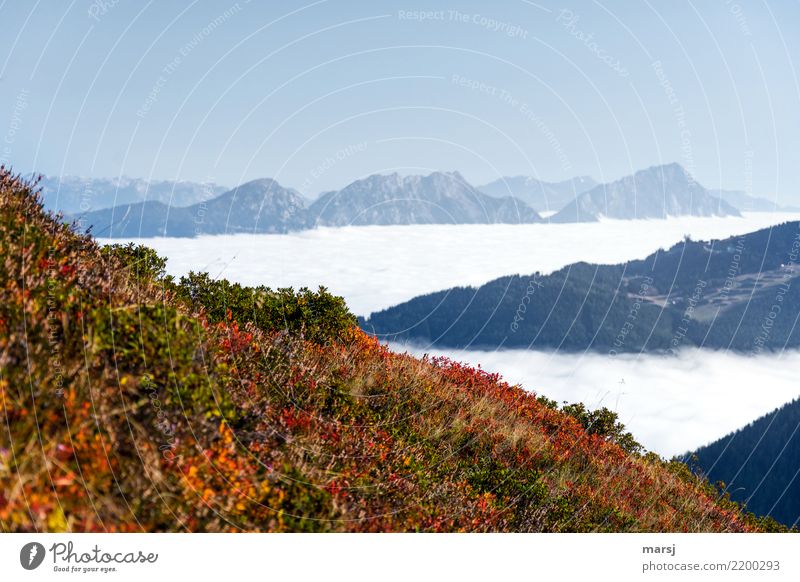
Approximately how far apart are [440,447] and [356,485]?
2733mm

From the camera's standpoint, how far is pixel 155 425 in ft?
15.6

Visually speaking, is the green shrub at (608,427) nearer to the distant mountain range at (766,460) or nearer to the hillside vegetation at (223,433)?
the hillside vegetation at (223,433)

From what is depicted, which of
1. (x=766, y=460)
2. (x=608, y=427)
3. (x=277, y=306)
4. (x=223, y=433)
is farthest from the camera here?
(x=766, y=460)

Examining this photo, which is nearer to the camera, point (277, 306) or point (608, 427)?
point (277, 306)

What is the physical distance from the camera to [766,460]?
173875mm

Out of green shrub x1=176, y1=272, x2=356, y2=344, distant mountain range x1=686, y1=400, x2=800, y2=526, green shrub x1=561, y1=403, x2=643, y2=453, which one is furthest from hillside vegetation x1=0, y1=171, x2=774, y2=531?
distant mountain range x1=686, y1=400, x2=800, y2=526

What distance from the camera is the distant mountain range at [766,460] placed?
5906 inches

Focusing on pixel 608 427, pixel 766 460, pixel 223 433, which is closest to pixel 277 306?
pixel 223 433

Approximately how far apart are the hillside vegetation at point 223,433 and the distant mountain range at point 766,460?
575 ft

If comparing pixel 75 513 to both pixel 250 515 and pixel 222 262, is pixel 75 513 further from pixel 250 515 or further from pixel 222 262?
pixel 222 262

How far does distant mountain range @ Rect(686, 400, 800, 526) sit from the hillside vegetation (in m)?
175

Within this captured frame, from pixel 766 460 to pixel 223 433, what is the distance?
713ft

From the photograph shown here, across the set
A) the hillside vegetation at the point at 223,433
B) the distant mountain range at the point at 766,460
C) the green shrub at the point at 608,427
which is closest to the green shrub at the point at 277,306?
the hillside vegetation at the point at 223,433

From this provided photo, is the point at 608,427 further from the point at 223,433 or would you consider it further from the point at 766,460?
the point at 766,460
